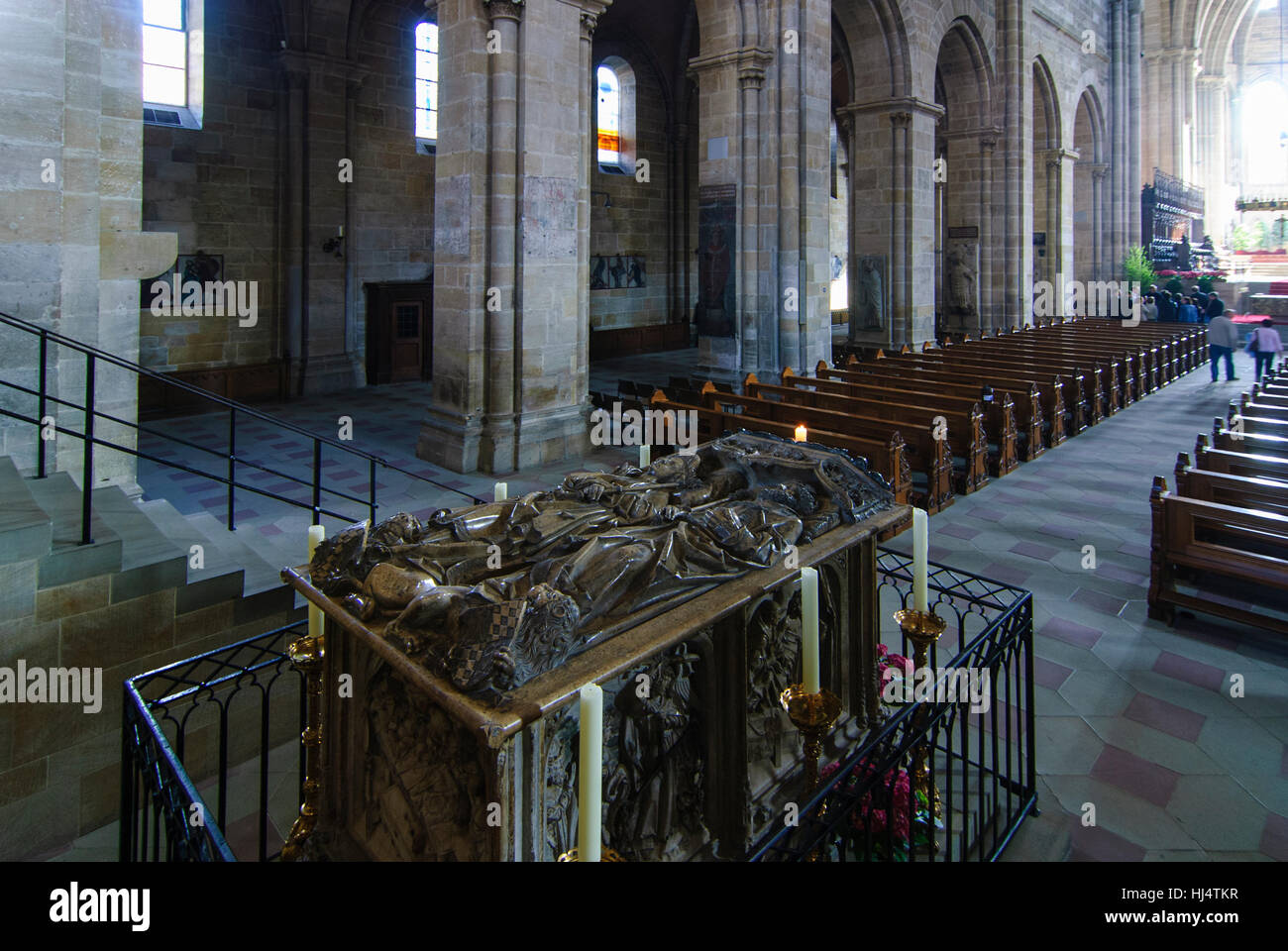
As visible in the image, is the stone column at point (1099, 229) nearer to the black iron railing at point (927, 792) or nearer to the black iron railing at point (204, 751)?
the black iron railing at point (927, 792)

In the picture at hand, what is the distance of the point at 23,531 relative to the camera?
155 inches

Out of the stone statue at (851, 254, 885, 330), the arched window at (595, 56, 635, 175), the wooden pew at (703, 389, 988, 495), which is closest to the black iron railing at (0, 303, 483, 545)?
the wooden pew at (703, 389, 988, 495)

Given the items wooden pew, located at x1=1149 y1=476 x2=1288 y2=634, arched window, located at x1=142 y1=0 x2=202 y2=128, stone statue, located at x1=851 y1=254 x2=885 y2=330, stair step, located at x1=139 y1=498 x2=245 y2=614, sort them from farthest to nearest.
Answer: stone statue, located at x1=851 y1=254 x2=885 y2=330
arched window, located at x1=142 y1=0 x2=202 y2=128
wooden pew, located at x1=1149 y1=476 x2=1288 y2=634
stair step, located at x1=139 y1=498 x2=245 y2=614

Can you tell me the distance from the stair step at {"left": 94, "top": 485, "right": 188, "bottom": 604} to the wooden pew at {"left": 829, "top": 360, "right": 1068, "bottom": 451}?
8.25m

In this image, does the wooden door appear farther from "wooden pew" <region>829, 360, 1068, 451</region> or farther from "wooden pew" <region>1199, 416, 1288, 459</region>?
"wooden pew" <region>1199, 416, 1288, 459</region>

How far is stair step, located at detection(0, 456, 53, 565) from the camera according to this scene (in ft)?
12.8

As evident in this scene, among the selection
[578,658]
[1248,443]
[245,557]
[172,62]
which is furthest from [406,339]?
[578,658]

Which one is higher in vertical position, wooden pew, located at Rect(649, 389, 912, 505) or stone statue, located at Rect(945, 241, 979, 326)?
stone statue, located at Rect(945, 241, 979, 326)

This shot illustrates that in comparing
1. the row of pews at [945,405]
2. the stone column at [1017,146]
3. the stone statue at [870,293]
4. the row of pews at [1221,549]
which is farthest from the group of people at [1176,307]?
the row of pews at [1221,549]

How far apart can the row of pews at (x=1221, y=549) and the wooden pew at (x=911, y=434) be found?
2.30 meters

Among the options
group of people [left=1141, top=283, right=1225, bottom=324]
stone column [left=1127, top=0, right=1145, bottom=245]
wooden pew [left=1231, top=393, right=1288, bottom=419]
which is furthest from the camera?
stone column [left=1127, top=0, right=1145, bottom=245]

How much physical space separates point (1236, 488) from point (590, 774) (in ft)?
19.0

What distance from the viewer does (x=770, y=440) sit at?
12.7 feet

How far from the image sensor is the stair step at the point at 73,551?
4133 mm
